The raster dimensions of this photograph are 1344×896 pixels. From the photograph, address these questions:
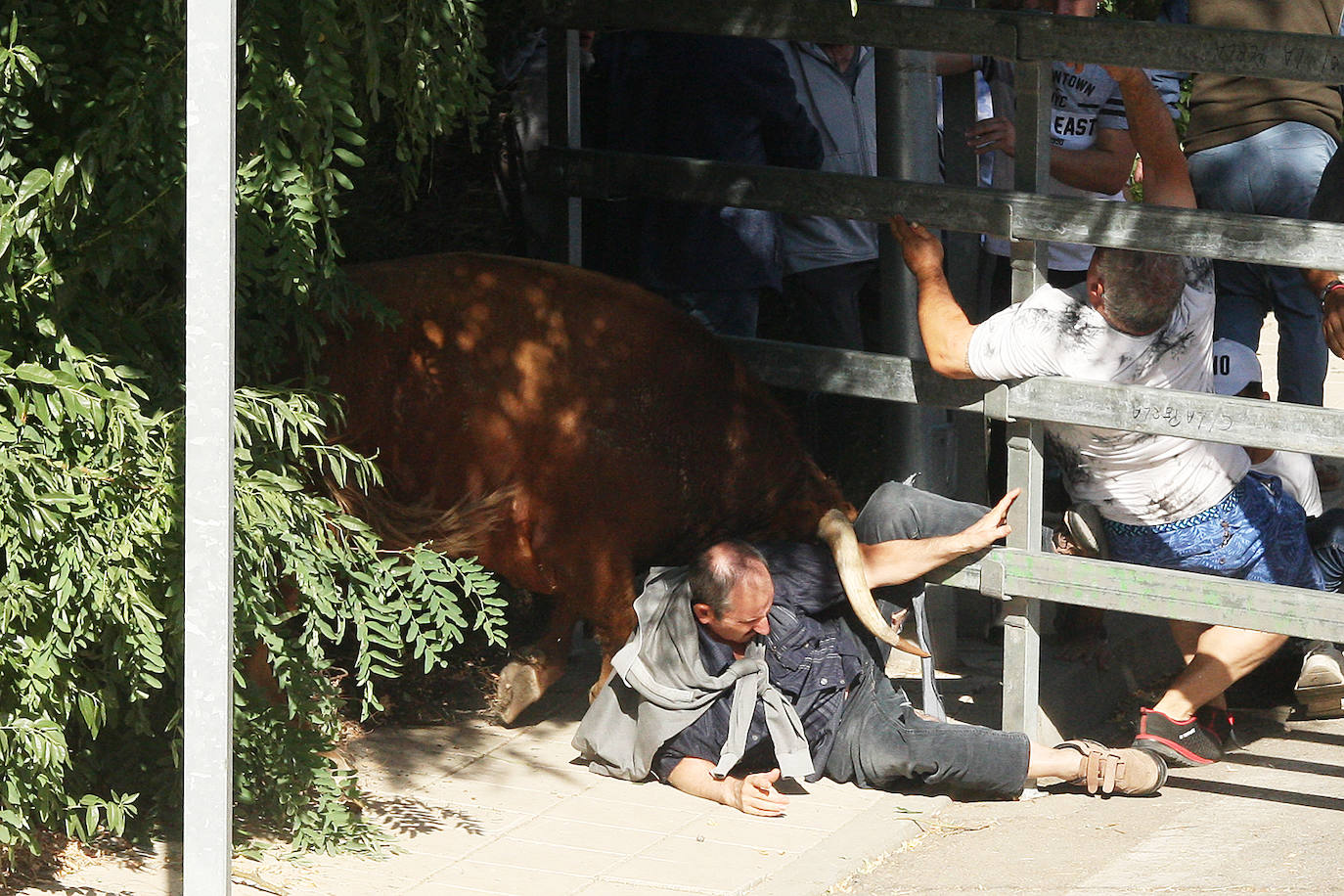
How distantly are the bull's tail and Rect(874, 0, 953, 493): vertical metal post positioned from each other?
1.30 metres

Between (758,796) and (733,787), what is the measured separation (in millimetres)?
78

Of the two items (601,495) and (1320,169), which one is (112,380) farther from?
(1320,169)

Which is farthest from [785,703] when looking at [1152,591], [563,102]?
[563,102]

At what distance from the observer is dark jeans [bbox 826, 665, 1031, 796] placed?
15.3ft

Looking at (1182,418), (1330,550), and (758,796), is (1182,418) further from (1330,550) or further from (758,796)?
(758,796)

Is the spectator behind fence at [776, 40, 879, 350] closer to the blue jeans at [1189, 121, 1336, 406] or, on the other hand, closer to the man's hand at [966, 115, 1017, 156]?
the man's hand at [966, 115, 1017, 156]

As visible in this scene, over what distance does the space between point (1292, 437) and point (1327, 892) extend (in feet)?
3.54

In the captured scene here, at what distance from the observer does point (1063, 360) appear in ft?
15.1

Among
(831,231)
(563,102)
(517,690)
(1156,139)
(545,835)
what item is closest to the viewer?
(545,835)

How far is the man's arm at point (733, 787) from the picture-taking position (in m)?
4.55

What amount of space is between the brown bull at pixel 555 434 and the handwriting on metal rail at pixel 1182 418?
3.08 feet

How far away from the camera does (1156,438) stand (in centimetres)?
474

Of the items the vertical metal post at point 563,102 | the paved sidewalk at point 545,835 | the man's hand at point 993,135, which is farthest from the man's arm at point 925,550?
the vertical metal post at point 563,102

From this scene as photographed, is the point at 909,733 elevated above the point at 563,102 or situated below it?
below
